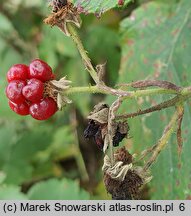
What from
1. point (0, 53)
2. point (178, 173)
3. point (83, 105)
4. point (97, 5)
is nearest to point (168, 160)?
point (178, 173)

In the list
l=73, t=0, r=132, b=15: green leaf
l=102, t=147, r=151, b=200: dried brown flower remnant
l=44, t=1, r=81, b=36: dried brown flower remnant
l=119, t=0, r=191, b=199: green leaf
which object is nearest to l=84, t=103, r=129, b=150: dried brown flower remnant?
l=102, t=147, r=151, b=200: dried brown flower remnant

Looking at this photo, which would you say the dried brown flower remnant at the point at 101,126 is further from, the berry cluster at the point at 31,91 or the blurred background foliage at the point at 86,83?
the blurred background foliage at the point at 86,83

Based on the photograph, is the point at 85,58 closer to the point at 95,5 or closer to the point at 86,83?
the point at 95,5

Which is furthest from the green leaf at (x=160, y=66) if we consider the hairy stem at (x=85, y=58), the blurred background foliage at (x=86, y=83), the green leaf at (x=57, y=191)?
the hairy stem at (x=85, y=58)

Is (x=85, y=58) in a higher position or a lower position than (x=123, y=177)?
higher

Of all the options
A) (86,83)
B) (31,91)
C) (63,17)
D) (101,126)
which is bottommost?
(101,126)

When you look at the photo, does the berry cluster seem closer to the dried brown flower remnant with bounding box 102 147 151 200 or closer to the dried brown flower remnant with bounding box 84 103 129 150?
the dried brown flower remnant with bounding box 84 103 129 150

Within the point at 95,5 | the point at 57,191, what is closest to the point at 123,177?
the point at 95,5
